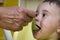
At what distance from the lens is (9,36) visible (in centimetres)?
110

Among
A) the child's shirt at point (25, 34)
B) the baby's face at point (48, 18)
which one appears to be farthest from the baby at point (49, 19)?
the child's shirt at point (25, 34)

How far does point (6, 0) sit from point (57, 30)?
1497mm

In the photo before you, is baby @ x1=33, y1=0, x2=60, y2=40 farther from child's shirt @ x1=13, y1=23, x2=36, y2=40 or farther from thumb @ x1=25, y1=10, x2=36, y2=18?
child's shirt @ x1=13, y1=23, x2=36, y2=40

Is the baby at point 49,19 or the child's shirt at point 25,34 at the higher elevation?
the baby at point 49,19

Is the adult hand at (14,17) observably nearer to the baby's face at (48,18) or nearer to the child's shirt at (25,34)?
the baby's face at (48,18)

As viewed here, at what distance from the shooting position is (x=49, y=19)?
100 cm

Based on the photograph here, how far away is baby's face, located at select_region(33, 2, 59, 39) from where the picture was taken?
98cm

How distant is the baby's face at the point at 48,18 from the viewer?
38.4 inches

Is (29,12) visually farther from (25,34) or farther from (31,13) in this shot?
(25,34)

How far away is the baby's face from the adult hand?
8 cm

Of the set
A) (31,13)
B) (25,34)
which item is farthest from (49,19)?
(25,34)

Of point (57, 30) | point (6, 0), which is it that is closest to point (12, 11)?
point (57, 30)

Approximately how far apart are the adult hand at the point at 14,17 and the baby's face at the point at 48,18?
0.27 ft

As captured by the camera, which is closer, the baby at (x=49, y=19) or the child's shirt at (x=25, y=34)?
the baby at (x=49, y=19)
